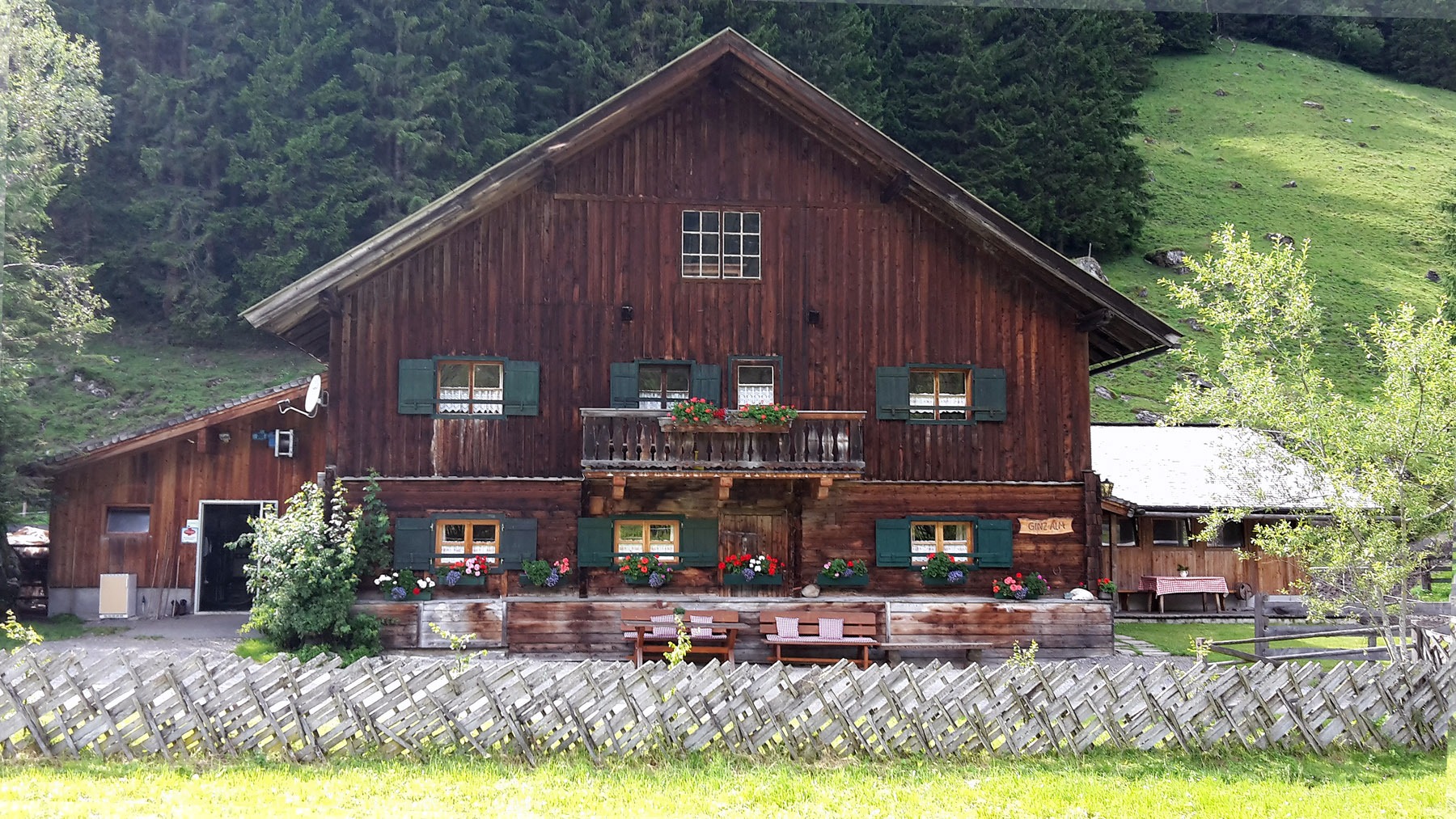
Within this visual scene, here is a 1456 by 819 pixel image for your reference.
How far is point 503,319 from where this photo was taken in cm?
1866

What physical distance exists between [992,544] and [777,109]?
28.0ft

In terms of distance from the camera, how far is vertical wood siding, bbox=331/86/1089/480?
18.5 m

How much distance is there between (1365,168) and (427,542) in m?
68.1

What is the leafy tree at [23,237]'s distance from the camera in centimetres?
2089

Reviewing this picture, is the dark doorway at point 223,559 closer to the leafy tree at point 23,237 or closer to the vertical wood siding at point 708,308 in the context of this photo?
the leafy tree at point 23,237

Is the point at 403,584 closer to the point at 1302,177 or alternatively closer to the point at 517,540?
the point at 517,540

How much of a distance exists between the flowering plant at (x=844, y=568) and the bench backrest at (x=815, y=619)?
609 millimetres

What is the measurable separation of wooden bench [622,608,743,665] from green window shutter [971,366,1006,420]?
560 cm

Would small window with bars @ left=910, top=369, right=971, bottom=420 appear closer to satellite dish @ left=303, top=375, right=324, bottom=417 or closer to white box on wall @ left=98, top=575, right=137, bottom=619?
satellite dish @ left=303, top=375, right=324, bottom=417

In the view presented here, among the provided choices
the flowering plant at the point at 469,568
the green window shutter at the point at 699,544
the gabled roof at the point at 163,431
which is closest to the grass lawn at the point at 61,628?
the gabled roof at the point at 163,431

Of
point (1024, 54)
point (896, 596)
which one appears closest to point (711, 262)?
point (896, 596)

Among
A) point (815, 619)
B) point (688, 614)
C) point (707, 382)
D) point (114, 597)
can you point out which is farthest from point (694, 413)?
point (114, 597)

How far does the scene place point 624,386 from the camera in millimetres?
18562

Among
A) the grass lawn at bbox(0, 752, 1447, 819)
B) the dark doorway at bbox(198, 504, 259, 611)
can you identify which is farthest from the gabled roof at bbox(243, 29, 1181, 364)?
the grass lawn at bbox(0, 752, 1447, 819)
